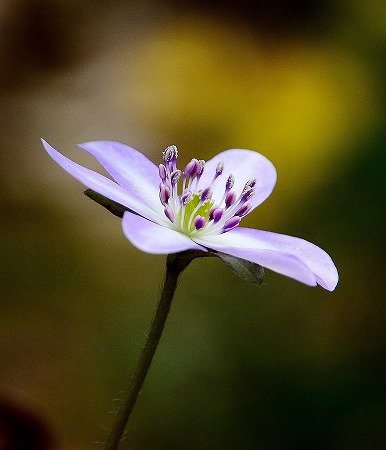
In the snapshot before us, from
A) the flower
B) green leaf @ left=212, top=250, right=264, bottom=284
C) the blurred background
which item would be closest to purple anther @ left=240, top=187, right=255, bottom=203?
the flower

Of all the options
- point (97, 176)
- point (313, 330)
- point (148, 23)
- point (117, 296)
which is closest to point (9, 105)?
point (148, 23)

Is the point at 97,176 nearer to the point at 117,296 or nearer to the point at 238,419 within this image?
the point at 238,419

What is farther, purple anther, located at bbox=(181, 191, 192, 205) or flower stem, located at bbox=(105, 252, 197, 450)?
purple anther, located at bbox=(181, 191, 192, 205)

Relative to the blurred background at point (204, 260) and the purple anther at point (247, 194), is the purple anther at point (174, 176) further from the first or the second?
the blurred background at point (204, 260)

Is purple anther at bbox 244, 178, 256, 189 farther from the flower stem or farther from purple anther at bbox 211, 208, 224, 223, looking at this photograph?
the flower stem

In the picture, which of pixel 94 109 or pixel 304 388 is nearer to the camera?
pixel 304 388

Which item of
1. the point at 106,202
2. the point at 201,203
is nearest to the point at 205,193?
the point at 201,203
